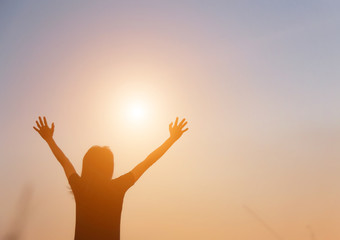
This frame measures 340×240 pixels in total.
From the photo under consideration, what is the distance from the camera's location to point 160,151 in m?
3.63

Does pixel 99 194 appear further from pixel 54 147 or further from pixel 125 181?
pixel 54 147

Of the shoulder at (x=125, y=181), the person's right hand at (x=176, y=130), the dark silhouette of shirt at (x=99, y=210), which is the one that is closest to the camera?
the dark silhouette of shirt at (x=99, y=210)

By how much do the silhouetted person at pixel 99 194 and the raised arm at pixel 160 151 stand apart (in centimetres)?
1

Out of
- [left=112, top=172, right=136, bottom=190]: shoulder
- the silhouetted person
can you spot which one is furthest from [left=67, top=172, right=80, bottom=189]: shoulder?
[left=112, top=172, right=136, bottom=190]: shoulder

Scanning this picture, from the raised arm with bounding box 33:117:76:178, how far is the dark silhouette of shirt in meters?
0.40

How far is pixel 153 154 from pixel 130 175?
1.55 feet

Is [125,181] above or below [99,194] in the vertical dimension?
above

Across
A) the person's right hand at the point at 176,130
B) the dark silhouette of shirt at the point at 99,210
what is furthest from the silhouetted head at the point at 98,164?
the person's right hand at the point at 176,130

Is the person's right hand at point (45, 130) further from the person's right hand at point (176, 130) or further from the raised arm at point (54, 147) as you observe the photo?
the person's right hand at point (176, 130)

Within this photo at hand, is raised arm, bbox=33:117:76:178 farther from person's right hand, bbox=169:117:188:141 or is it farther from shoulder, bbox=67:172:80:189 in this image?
person's right hand, bbox=169:117:188:141

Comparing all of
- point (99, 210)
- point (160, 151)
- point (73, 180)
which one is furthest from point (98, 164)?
point (160, 151)

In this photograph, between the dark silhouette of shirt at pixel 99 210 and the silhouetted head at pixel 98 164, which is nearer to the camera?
the dark silhouette of shirt at pixel 99 210

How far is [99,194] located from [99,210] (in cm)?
16

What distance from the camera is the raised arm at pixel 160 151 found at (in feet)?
10.9
